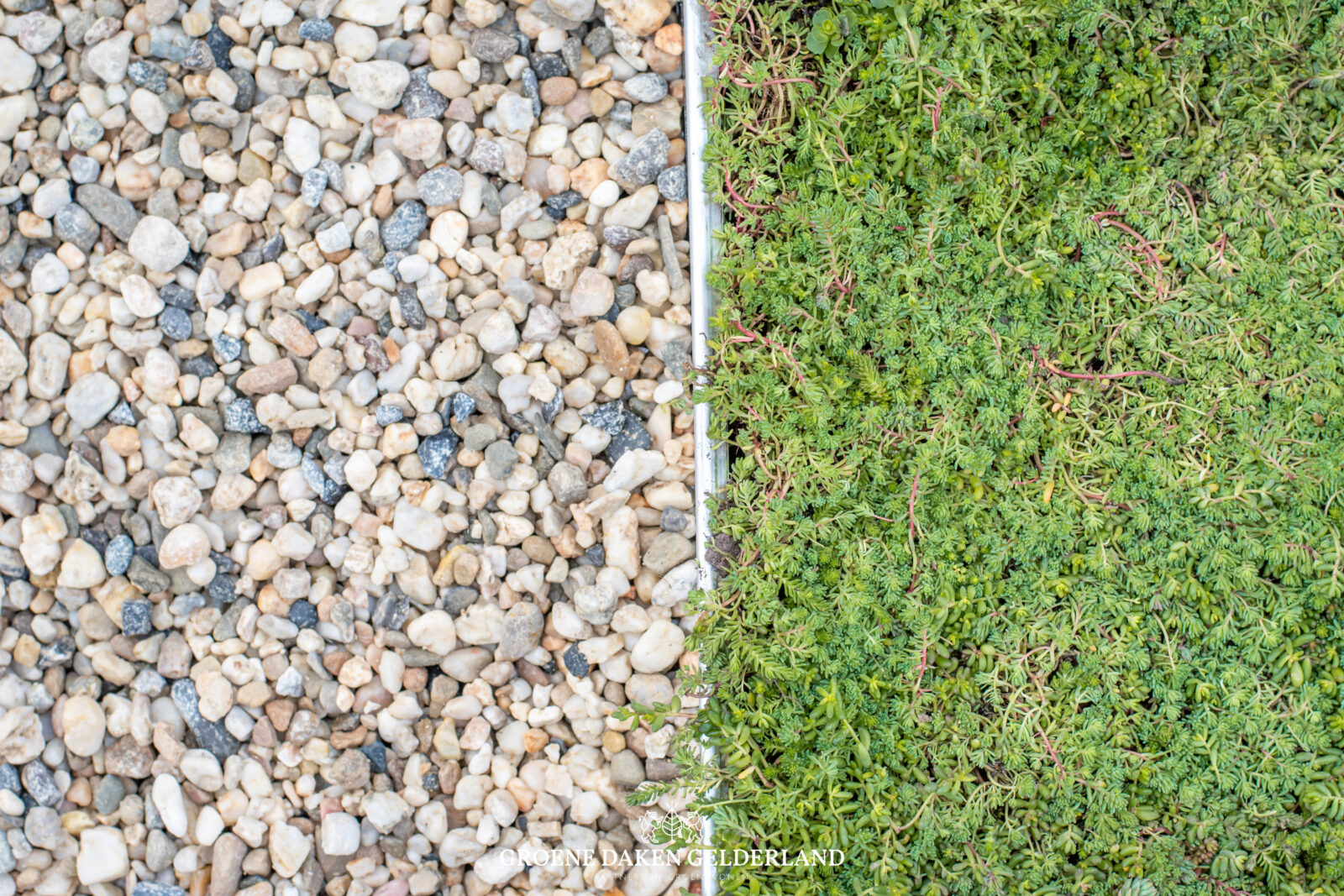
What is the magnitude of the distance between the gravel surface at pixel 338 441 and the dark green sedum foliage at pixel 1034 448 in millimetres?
Result: 291

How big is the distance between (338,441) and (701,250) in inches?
45.1

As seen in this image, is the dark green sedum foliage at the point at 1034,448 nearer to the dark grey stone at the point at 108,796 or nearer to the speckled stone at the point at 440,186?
the speckled stone at the point at 440,186

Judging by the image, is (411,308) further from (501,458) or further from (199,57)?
(199,57)

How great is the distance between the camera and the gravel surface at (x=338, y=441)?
245cm

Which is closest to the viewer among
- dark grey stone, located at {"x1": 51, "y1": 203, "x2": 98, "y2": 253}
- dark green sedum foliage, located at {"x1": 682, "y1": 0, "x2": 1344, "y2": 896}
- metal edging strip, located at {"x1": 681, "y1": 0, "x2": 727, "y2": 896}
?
dark green sedum foliage, located at {"x1": 682, "y1": 0, "x2": 1344, "y2": 896}

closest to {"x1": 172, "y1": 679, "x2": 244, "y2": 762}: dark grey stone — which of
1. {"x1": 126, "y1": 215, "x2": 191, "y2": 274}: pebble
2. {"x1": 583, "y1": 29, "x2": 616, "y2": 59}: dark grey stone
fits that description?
{"x1": 126, "y1": 215, "x2": 191, "y2": 274}: pebble

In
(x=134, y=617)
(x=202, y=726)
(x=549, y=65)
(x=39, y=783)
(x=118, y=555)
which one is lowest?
(x=39, y=783)

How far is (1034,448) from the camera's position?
7.70ft

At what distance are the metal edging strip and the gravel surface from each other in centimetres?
6

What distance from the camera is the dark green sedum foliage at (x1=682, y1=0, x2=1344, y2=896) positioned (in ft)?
7.48

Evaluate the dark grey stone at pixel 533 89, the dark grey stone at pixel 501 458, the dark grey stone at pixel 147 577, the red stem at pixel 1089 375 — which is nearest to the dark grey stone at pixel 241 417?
→ the dark grey stone at pixel 147 577

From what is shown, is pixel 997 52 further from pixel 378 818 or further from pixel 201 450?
pixel 378 818

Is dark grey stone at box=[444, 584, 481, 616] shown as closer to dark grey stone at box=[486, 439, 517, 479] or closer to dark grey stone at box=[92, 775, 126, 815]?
dark grey stone at box=[486, 439, 517, 479]

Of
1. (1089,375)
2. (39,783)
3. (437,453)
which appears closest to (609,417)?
(437,453)
